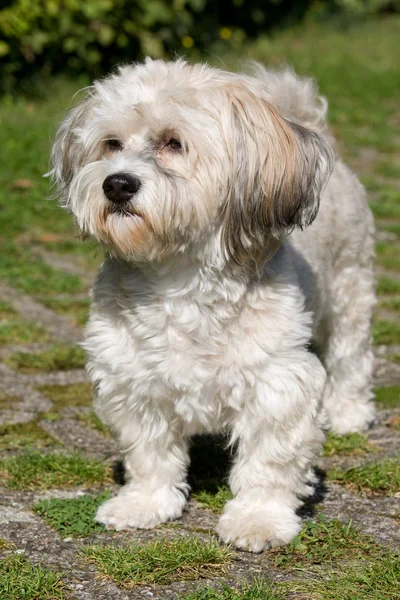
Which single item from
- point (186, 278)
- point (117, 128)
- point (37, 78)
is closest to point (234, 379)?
point (186, 278)

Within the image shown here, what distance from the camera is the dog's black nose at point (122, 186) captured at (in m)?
3.10

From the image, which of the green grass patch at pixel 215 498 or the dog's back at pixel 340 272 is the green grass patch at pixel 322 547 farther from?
the dog's back at pixel 340 272

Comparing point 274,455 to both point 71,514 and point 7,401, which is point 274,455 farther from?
point 7,401

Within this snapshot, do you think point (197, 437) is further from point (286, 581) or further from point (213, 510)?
point (286, 581)

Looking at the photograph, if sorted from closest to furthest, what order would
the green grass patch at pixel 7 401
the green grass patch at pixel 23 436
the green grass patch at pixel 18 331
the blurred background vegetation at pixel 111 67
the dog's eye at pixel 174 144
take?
the dog's eye at pixel 174 144
the green grass patch at pixel 23 436
the green grass patch at pixel 7 401
the green grass patch at pixel 18 331
the blurred background vegetation at pixel 111 67

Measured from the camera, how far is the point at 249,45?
45.6 ft

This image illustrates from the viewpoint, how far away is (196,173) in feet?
10.5

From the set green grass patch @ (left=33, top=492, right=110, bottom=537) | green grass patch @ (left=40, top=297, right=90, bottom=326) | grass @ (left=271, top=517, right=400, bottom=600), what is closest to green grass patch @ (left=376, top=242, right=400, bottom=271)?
green grass patch @ (left=40, top=297, right=90, bottom=326)

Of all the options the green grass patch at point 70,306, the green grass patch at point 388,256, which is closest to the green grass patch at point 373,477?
the green grass patch at point 70,306

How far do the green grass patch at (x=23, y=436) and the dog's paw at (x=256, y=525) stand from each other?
100 cm

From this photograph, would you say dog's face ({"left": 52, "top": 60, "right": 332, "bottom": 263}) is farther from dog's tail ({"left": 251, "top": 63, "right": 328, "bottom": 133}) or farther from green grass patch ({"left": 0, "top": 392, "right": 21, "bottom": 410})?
green grass patch ({"left": 0, "top": 392, "right": 21, "bottom": 410})

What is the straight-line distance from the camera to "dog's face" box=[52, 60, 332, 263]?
124 inches

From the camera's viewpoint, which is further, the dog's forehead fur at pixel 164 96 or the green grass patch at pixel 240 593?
the dog's forehead fur at pixel 164 96

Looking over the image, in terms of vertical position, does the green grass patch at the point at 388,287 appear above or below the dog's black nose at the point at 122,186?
below
